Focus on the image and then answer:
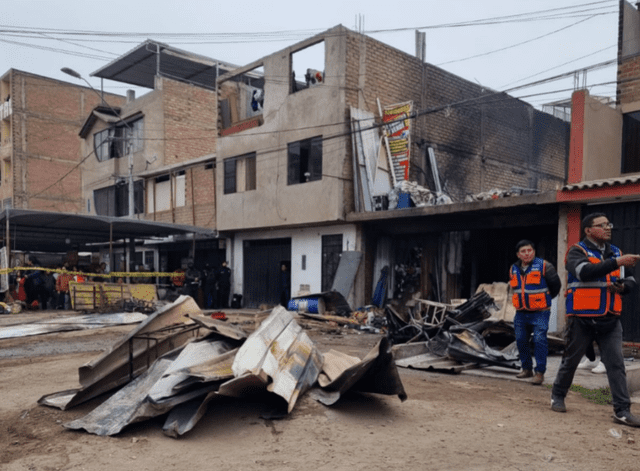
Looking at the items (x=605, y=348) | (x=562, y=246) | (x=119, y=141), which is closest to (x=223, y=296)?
(x=119, y=141)

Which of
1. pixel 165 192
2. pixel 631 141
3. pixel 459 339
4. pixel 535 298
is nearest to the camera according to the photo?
pixel 535 298

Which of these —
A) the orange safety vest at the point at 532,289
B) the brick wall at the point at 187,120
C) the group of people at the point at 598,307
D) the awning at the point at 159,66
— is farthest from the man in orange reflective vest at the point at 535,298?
the awning at the point at 159,66

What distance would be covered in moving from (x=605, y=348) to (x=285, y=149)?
1487 centimetres

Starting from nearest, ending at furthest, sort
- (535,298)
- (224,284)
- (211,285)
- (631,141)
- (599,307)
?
1. (599,307)
2. (535,298)
3. (631,141)
4. (224,284)
5. (211,285)

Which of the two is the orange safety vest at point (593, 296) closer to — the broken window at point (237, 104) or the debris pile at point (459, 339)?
the debris pile at point (459, 339)

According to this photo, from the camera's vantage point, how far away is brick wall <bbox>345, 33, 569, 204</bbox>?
17.8 metres

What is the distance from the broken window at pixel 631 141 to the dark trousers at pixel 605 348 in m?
8.46

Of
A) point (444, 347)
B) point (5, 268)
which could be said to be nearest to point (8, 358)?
point (444, 347)

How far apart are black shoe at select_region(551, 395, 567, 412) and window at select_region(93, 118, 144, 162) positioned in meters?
23.9

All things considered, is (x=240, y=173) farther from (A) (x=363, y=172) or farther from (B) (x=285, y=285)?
(A) (x=363, y=172)

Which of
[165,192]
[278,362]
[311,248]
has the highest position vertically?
[165,192]

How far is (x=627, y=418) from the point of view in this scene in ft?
15.2

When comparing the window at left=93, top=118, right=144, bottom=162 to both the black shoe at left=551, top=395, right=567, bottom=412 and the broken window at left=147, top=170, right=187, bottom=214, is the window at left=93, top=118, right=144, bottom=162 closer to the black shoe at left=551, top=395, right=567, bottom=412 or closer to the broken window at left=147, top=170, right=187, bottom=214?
the broken window at left=147, top=170, right=187, bottom=214

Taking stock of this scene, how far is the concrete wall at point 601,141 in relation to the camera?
1101 cm
